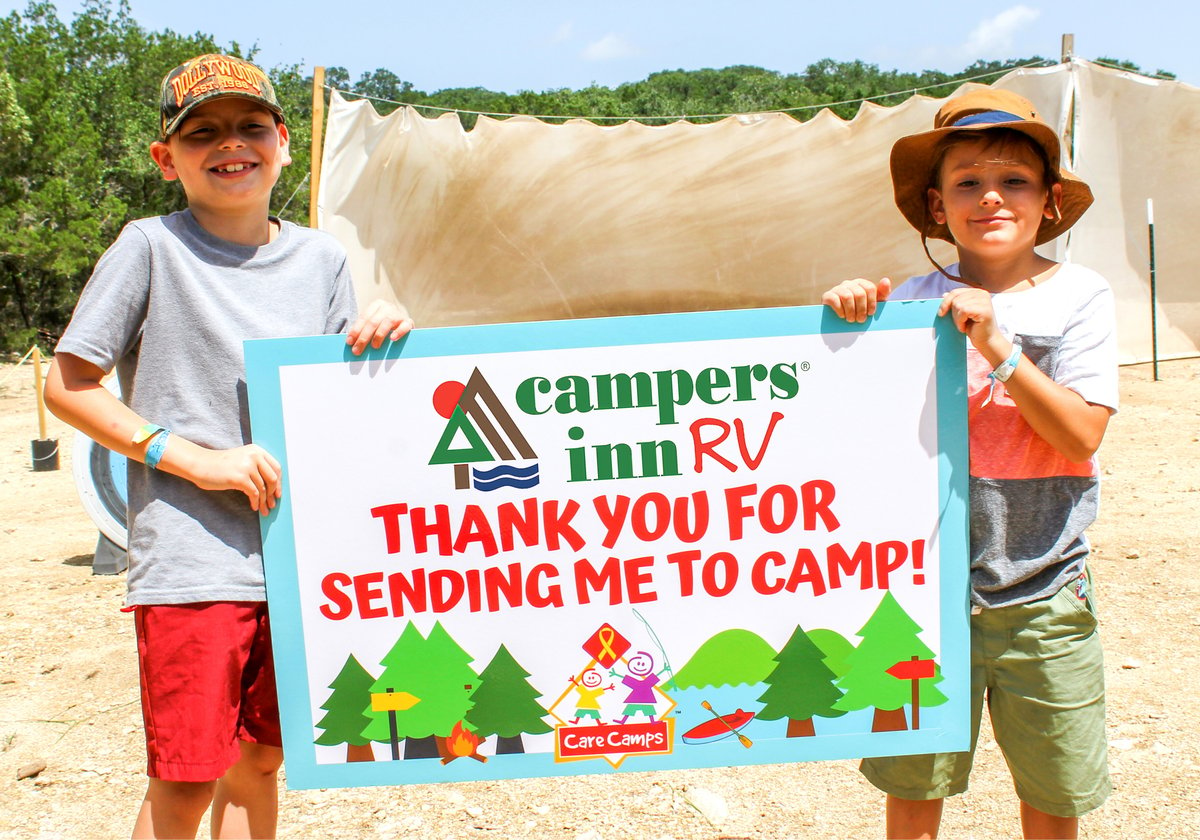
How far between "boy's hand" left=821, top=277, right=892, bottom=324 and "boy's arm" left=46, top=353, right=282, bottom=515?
37.0 inches

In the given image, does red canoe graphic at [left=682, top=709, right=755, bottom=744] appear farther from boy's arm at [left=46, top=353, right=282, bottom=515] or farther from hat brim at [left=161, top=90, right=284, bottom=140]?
hat brim at [left=161, top=90, right=284, bottom=140]

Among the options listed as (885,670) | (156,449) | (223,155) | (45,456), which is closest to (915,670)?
(885,670)

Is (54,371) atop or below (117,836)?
atop

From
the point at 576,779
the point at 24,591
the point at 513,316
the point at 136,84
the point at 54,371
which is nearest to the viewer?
the point at 54,371

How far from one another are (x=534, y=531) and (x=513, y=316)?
29.6ft

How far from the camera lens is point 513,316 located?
1059 cm

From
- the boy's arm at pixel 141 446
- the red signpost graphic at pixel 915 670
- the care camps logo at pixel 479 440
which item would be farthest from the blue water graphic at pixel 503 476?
the red signpost graphic at pixel 915 670

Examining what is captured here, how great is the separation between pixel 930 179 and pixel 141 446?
1.44m

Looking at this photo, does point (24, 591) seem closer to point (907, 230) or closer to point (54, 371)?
point (54, 371)

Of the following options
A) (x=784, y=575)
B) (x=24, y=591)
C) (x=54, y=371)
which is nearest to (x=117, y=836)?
(x=54, y=371)

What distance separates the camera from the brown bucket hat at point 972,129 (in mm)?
1713

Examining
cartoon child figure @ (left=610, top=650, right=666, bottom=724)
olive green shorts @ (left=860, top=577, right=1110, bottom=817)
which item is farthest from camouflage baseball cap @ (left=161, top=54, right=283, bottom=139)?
olive green shorts @ (left=860, top=577, right=1110, bottom=817)

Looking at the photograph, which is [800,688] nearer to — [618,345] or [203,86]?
[618,345]

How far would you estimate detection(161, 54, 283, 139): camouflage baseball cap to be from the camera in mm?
1672
